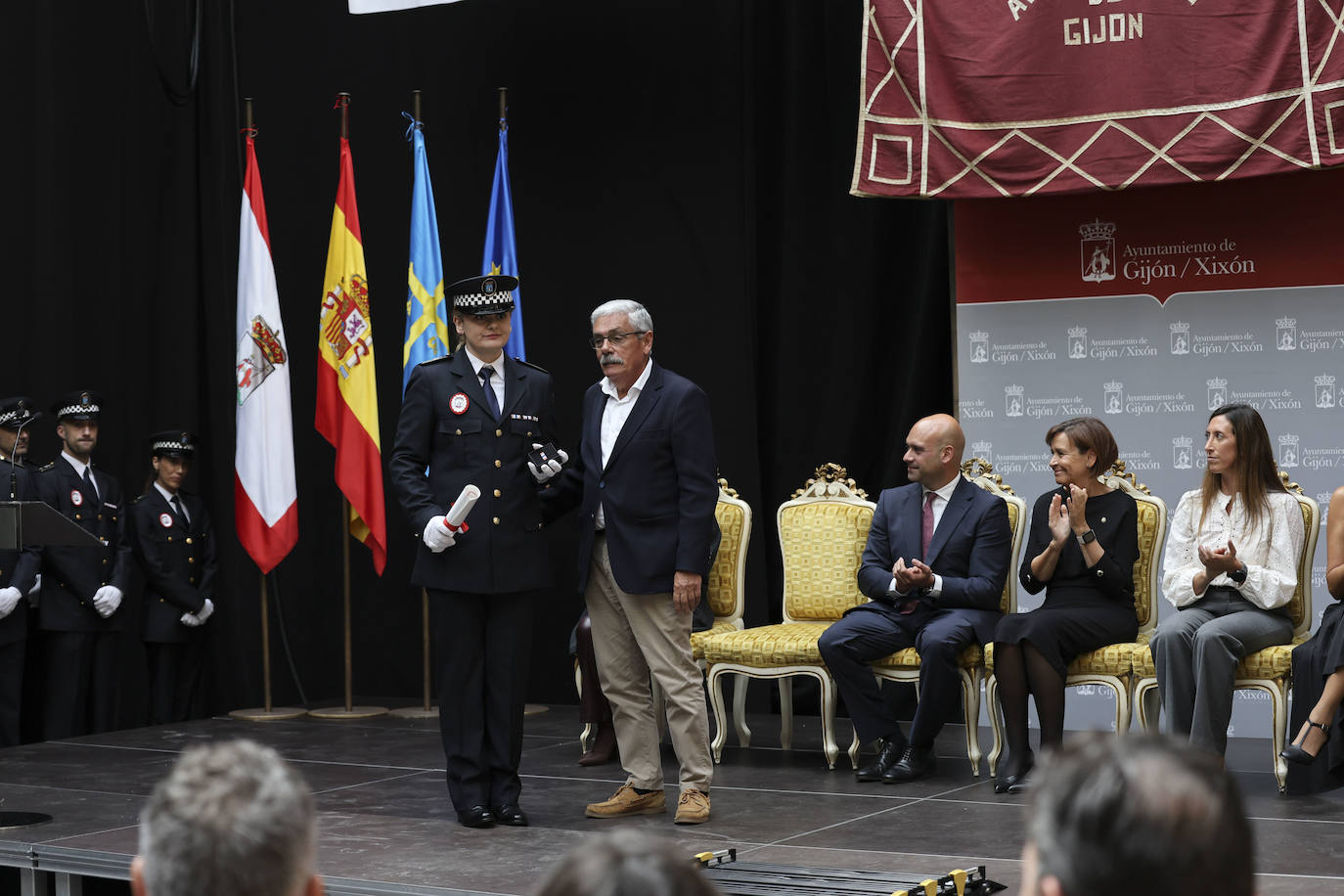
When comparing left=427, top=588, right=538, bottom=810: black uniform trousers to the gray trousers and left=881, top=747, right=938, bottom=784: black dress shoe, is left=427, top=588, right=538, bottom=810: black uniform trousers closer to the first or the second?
left=881, top=747, right=938, bottom=784: black dress shoe

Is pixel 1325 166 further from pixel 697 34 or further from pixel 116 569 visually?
pixel 116 569

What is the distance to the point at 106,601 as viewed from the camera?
6.78 metres

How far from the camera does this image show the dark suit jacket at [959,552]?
17.3 ft

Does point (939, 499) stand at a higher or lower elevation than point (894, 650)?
higher

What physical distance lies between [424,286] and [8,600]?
2.19 m

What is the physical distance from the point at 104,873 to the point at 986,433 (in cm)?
375

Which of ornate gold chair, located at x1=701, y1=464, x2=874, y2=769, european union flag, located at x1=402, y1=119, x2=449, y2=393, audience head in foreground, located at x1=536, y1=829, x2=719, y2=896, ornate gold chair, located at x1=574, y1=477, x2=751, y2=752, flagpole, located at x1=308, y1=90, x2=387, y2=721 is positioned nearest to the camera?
audience head in foreground, located at x1=536, y1=829, x2=719, y2=896

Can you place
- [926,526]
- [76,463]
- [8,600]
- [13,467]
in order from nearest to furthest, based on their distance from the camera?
1. [926,526]
2. [13,467]
3. [8,600]
4. [76,463]

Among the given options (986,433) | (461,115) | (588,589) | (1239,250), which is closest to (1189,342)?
(1239,250)

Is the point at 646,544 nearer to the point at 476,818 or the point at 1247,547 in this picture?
the point at 476,818

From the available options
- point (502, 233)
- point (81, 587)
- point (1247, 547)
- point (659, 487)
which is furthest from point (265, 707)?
point (1247, 547)

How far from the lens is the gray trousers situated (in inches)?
187

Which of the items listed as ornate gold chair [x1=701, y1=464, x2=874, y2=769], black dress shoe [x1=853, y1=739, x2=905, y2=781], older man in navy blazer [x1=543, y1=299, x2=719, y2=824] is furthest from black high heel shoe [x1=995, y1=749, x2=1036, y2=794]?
older man in navy blazer [x1=543, y1=299, x2=719, y2=824]

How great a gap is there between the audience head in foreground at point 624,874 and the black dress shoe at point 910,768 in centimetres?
423
